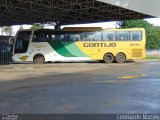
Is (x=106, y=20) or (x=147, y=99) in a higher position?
(x=106, y=20)

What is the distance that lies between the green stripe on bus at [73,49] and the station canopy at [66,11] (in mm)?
2784

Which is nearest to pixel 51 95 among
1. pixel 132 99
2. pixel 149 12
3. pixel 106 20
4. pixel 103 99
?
pixel 103 99

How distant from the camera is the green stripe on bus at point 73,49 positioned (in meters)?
32.8

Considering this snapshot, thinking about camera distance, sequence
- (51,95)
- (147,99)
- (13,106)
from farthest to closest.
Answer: (51,95), (147,99), (13,106)

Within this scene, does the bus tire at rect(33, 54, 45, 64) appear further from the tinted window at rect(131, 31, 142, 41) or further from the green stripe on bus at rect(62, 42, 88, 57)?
the tinted window at rect(131, 31, 142, 41)

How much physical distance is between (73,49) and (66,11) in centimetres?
367

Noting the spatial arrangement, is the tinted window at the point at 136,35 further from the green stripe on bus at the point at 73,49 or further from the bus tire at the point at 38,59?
the bus tire at the point at 38,59

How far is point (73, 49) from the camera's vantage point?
1298 inches

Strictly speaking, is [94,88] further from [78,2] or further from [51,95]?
[78,2]

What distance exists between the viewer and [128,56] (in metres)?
33.2

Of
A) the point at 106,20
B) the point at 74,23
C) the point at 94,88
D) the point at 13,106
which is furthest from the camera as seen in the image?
the point at 74,23

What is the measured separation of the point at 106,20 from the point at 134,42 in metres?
5.27

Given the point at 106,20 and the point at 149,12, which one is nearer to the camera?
the point at 149,12

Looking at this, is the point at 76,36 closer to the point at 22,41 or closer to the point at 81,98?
the point at 22,41
